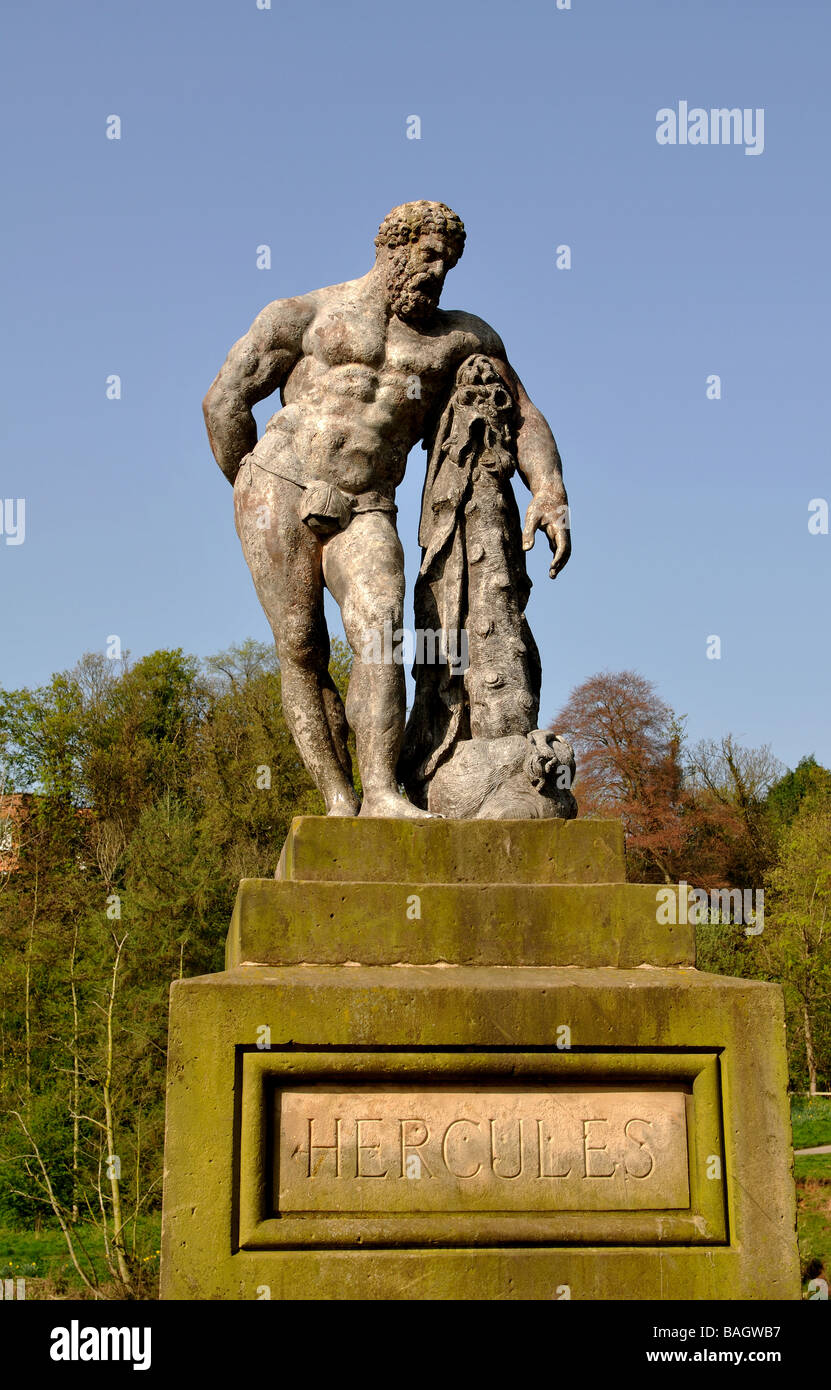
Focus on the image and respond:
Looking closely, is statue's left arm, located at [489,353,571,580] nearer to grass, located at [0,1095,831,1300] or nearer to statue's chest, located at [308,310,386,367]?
statue's chest, located at [308,310,386,367]

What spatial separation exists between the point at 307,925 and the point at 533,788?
1.05 meters

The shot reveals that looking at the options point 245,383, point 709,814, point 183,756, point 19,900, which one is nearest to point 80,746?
point 183,756

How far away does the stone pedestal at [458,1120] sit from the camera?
171 inches

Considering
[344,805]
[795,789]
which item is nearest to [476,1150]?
[344,805]

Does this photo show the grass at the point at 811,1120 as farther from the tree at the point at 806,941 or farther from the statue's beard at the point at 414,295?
the statue's beard at the point at 414,295

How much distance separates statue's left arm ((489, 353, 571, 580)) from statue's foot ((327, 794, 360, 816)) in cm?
128

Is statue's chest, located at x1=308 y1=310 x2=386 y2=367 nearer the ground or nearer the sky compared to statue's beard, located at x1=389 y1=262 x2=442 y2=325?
nearer the ground

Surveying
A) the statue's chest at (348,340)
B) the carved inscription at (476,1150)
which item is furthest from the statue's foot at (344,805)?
the statue's chest at (348,340)

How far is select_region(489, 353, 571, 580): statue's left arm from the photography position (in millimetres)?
5703

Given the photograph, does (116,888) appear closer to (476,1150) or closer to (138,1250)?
(138,1250)

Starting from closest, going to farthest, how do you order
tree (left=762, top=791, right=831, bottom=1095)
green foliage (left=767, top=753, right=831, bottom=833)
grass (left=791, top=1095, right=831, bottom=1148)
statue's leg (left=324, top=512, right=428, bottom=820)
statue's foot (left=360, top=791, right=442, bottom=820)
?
statue's foot (left=360, top=791, right=442, bottom=820), statue's leg (left=324, top=512, right=428, bottom=820), grass (left=791, top=1095, right=831, bottom=1148), tree (left=762, top=791, right=831, bottom=1095), green foliage (left=767, top=753, right=831, bottom=833)

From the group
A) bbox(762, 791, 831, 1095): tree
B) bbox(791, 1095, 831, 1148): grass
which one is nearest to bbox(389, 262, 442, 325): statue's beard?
bbox(791, 1095, 831, 1148): grass

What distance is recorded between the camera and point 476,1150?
14.7ft

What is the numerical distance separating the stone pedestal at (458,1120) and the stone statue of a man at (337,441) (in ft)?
3.91
